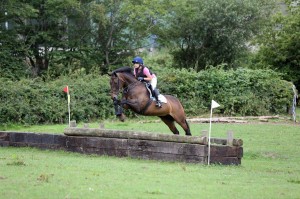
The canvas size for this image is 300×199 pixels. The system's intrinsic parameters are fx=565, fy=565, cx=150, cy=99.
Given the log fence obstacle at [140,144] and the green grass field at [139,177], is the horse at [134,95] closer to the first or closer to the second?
the log fence obstacle at [140,144]

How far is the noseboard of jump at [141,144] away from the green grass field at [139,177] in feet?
0.90

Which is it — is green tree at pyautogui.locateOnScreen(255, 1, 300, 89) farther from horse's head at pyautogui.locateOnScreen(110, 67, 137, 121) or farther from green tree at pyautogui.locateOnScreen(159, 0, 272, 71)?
horse's head at pyautogui.locateOnScreen(110, 67, 137, 121)

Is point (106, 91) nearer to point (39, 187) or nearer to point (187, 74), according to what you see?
point (187, 74)

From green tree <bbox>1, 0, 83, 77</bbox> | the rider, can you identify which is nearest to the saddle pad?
the rider

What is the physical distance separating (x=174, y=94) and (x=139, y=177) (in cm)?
2022

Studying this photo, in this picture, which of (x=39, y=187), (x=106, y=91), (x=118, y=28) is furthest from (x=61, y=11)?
(x=39, y=187)

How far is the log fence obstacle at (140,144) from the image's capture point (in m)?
14.2

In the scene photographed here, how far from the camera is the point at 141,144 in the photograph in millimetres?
15016

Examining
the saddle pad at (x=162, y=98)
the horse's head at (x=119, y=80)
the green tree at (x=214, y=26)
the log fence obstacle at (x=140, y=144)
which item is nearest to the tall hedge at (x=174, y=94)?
the green tree at (x=214, y=26)

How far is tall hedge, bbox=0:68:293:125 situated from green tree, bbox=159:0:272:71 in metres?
6.38

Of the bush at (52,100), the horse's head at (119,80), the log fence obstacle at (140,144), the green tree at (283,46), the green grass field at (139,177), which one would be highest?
the green tree at (283,46)

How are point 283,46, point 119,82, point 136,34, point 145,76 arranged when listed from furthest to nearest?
point 283,46, point 136,34, point 145,76, point 119,82

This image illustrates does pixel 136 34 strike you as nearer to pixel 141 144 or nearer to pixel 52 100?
pixel 52 100

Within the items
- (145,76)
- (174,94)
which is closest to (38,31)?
(174,94)
